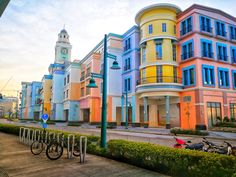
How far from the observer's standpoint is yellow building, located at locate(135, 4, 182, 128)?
2748 centimetres

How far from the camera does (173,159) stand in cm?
609

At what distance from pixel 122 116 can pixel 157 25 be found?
1672 centimetres

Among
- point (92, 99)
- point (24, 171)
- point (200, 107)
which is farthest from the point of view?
point (92, 99)

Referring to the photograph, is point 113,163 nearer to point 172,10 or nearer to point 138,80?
point 138,80

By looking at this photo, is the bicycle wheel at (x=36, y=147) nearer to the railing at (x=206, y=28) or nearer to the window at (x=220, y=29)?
the railing at (x=206, y=28)

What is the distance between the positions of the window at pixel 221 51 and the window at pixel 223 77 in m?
1.76

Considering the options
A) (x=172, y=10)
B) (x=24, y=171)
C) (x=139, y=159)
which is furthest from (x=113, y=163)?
(x=172, y=10)

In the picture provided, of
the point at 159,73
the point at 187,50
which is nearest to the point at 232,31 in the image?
the point at 187,50

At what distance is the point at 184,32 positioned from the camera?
2845 cm

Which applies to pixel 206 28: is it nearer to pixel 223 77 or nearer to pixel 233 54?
pixel 233 54

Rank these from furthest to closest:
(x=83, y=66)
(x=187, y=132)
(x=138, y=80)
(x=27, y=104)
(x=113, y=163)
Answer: (x=27, y=104)
(x=83, y=66)
(x=138, y=80)
(x=187, y=132)
(x=113, y=163)

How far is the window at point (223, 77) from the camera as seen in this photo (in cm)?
2753

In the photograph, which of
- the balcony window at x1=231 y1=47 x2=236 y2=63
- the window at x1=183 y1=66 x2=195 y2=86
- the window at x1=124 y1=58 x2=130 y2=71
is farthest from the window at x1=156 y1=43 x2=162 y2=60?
the balcony window at x1=231 y1=47 x2=236 y2=63

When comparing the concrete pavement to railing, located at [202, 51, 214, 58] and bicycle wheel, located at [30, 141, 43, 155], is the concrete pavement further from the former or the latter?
railing, located at [202, 51, 214, 58]
